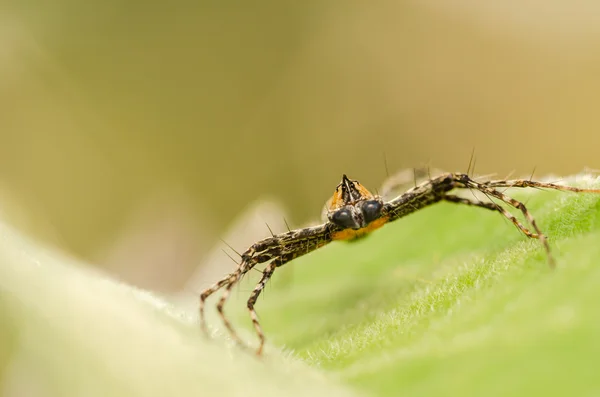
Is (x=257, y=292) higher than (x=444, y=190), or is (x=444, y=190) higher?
(x=444, y=190)

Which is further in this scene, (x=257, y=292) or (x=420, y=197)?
(x=420, y=197)

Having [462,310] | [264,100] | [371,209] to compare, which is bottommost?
[462,310]

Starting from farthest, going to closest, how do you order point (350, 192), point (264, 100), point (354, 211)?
point (264, 100)
point (350, 192)
point (354, 211)

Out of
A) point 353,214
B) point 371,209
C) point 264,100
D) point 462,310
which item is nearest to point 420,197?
point 371,209

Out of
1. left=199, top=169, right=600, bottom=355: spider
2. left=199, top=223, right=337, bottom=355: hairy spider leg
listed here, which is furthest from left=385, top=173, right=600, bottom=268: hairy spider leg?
left=199, top=223, right=337, bottom=355: hairy spider leg

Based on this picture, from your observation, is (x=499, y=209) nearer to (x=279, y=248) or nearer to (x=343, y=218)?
(x=343, y=218)
